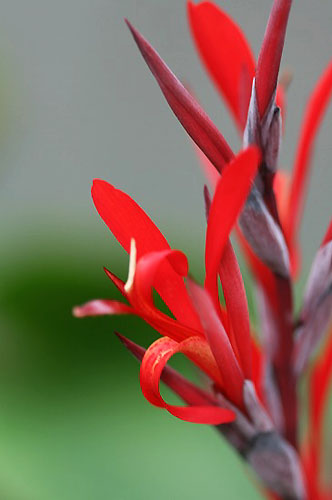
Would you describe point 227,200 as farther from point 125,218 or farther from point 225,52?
A: point 225,52

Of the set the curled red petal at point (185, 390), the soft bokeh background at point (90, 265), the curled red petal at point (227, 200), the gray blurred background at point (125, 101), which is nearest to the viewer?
the curled red petal at point (227, 200)

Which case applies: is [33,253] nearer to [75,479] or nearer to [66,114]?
[75,479]

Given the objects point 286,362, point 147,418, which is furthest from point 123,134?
point 286,362

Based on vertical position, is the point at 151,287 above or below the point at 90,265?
above

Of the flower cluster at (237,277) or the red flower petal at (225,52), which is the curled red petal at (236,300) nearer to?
the flower cluster at (237,277)

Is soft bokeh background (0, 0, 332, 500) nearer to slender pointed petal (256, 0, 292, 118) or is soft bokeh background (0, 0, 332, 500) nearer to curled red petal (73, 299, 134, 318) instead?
curled red petal (73, 299, 134, 318)

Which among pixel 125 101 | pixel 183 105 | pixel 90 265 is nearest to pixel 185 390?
pixel 183 105

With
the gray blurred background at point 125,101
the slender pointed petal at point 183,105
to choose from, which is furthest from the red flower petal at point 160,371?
the gray blurred background at point 125,101
